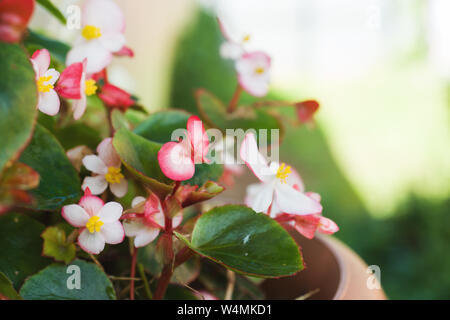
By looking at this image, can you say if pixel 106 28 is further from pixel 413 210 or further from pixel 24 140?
pixel 413 210

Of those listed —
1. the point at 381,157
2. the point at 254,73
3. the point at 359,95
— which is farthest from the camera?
the point at 359,95

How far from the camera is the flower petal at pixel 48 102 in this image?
0.89 feet

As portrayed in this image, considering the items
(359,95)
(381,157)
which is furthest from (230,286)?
(359,95)

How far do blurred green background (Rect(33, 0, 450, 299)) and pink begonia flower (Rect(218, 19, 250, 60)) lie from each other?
0.69 meters

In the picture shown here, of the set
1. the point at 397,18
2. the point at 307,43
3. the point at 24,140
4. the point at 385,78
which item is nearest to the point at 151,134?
the point at 24,140

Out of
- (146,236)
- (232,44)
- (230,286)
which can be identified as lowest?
(230,286)

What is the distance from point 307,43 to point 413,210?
2.41m

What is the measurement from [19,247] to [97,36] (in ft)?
0.55

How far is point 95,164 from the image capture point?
12.3 inches

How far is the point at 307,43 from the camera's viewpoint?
12.4ft

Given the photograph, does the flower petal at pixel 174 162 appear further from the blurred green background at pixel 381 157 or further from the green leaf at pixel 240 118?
the blurred green background at pixel 381 157

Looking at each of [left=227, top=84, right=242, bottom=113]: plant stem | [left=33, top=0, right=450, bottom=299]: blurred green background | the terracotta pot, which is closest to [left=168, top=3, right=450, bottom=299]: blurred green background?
[left=33, top=0, right=450, bottom=299]: blurred green background

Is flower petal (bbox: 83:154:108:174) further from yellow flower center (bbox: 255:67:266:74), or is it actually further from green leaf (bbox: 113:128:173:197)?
yellow flower center (bbox: 255:67:266:74)

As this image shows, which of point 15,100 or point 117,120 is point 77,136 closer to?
point 117,120
